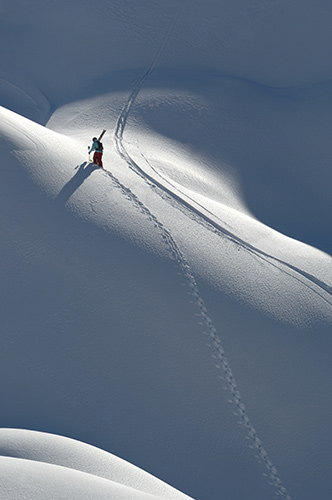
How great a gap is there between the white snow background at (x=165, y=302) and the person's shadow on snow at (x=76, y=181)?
0.05 m

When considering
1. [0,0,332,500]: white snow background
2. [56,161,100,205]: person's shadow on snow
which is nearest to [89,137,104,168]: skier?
[56,161,100,205]: person's shadow on snow

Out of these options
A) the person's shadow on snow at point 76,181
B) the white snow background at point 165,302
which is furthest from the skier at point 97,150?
the white snow background at point 165,302

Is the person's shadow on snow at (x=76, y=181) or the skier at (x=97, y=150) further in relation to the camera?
the skier at (x=97, y=150)

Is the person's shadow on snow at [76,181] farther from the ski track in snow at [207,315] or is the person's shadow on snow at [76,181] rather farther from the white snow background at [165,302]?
the ski track in snow at [207,315]

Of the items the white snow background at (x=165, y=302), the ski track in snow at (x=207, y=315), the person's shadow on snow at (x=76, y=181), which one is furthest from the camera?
the person's shadow on snow at (x=76, y=181)

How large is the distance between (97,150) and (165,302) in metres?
4.64

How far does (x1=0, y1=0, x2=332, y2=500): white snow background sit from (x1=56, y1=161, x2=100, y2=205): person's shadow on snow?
5cm

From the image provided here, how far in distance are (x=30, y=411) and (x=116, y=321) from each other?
2648 millimetres

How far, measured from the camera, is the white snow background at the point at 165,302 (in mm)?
11852

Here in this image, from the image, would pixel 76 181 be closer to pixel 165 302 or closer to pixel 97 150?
pixel 97 150

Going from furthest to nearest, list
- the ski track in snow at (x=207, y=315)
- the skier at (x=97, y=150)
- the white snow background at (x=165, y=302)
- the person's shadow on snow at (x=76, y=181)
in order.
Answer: the skier at (x=97, y=150)
the person's shadow on snow at (x=76, y=181)
the ski track in snow at (x=207, y=315)
the white snow background at (x=165, y=302)

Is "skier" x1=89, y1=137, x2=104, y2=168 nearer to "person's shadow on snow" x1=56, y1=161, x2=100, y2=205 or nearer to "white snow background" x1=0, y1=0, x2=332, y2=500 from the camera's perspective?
"person's shadow on snow" x1=56, y1=161, x2=100, y2=205

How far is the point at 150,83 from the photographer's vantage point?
22406 millimetres

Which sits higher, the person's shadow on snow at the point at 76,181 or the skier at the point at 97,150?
the skier at the point at 97,150
